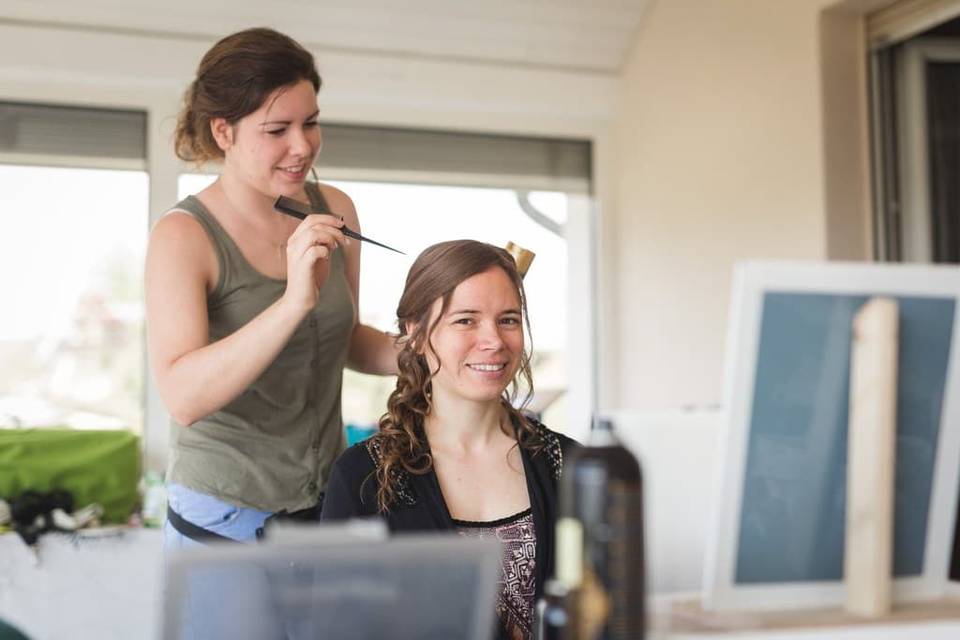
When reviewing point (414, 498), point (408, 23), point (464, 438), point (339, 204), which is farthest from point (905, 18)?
point (414, 498)

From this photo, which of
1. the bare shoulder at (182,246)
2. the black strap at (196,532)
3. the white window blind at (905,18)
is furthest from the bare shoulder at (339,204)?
the white window blind at (905,18)

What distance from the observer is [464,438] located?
1730 millimetres

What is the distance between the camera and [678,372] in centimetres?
349

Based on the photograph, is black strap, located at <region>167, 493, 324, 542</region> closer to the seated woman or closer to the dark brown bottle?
the seated woman

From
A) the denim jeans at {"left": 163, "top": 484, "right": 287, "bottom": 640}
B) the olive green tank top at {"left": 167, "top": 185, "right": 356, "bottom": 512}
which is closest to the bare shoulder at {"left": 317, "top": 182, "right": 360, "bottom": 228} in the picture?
the olive green tank top at {"left": 167, "top": 185, "right": 356, "bottom": 512}

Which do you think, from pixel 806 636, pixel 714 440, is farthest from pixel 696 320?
pixel 806 636

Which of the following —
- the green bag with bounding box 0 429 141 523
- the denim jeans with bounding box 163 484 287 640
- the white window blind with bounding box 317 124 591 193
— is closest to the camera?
the denim jeans with bounding box 163 484 287 640

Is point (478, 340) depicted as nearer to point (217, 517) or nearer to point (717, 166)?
point (217, 517)

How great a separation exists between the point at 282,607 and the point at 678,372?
2823 mm

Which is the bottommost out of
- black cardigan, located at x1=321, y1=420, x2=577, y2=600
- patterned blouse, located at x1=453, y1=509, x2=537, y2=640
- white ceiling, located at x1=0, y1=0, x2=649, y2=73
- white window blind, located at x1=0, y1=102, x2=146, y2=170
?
patterned blouse, located at x1=453, y1=509, x2=537, y2=640

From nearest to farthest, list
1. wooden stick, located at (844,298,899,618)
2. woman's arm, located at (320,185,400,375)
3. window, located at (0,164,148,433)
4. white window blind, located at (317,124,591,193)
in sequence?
wooden stick, located at (844,298,899,618)
woman's arm, located at (320,185,400,375)
window, located at (0,164,148,433)
white window blind, located at (317,124,591,193)

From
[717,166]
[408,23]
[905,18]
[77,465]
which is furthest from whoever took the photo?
[408,23]

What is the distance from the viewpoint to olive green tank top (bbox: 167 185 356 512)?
1.68 metres

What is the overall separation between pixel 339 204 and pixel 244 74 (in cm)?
34
